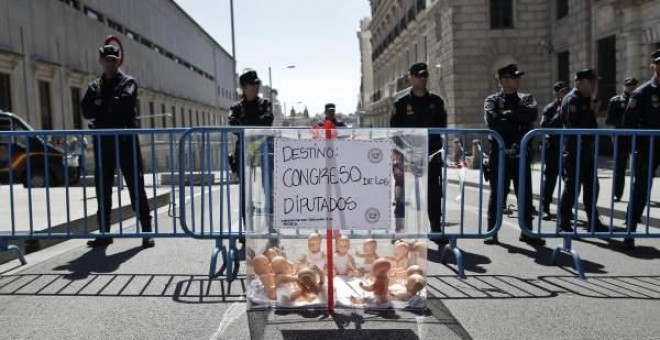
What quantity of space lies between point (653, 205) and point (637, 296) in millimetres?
4860

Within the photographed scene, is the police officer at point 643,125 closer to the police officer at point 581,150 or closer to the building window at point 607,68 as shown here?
the police officer at point 581,150

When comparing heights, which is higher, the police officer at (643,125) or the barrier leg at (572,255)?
the police officer at (643,125)

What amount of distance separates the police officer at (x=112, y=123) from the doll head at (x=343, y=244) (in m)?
2.96

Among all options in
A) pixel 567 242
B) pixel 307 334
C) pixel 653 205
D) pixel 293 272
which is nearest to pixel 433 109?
pixel 567 242

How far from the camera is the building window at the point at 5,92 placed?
22797 mm

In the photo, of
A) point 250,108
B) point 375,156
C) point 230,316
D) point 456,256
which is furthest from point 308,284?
point 250,108

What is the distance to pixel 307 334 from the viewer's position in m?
3.57

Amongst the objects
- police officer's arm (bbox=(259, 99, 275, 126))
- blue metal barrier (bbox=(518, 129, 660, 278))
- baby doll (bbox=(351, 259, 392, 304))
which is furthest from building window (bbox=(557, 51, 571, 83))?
baby doll (bbox=(351, 259, 392, 304))

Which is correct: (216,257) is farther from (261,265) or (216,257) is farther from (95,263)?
(95,263)

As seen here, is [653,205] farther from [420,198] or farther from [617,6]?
[617,6]

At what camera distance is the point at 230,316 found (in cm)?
395

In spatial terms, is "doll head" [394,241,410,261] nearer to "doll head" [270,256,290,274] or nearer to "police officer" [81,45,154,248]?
"doll head" [270,256,290,274]

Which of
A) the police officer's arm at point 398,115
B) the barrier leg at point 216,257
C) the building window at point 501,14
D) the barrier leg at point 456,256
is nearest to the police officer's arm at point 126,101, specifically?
the barrier leg at point 216,257

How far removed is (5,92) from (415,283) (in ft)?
77.6
